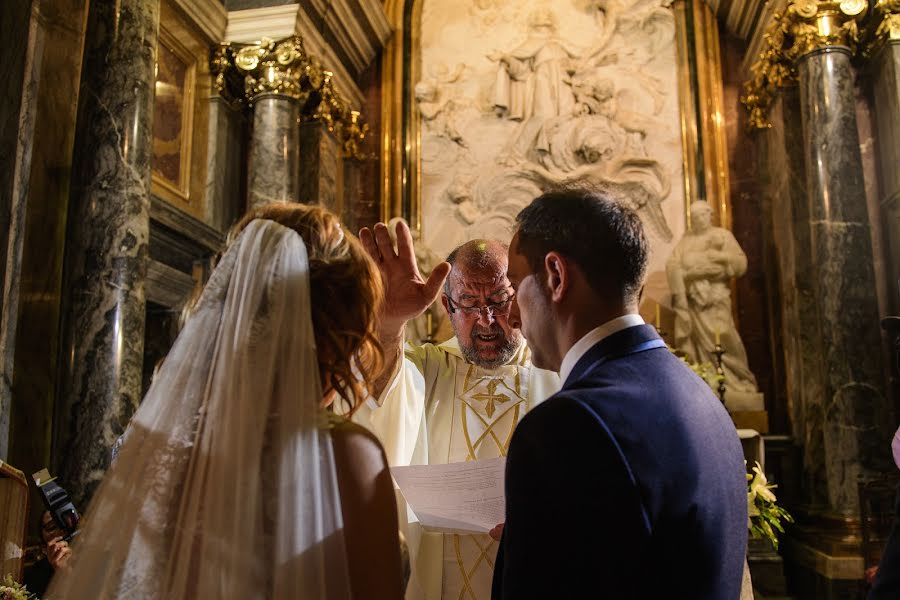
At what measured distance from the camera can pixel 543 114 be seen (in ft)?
31.0

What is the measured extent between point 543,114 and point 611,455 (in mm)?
8521

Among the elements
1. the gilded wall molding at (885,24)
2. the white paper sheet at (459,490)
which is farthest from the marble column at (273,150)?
the white paper sheet at (459,490)

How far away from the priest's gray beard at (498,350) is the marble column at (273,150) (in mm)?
4627

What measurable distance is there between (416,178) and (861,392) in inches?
213

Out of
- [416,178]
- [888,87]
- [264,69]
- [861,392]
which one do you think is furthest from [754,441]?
[264,69]

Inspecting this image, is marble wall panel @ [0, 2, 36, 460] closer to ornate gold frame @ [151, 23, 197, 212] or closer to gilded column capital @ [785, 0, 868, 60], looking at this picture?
ornate gold frame @ [151, 23, 197, 212]

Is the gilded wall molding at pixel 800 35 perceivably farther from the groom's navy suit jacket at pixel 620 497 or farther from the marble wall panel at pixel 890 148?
the groom's navy suit jacket at pixel 620 497

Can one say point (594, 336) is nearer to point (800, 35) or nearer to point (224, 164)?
point (800, 35)

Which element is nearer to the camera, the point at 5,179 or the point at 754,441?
the point at 5,179

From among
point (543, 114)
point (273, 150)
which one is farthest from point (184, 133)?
point (543, 114)

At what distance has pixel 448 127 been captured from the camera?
380 inches

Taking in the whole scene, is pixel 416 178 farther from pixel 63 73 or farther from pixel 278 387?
pixel 278 387

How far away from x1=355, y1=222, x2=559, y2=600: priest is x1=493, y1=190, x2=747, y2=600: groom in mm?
1078

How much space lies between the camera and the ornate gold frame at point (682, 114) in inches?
351
